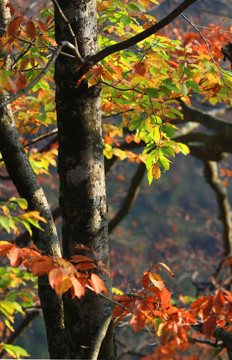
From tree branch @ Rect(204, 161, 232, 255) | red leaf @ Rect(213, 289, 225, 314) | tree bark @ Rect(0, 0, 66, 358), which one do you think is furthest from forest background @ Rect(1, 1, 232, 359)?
red leaf @ Rect(213, 289, 225, 314)

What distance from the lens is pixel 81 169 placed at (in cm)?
193

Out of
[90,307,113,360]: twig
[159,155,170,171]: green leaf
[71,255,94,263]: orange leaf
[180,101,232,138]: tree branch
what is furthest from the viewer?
[180,101,232,138]: tree branch

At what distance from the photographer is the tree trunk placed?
1.87m

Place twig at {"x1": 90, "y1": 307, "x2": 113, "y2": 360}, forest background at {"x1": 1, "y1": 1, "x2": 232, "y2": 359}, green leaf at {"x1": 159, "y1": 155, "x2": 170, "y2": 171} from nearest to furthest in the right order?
twig at {"x1": 90, "y1": 307, "x2": 113, "y2": 360} → green leaf at {"x1": 159, "y1": 155, "x2": 170, "y2": 171} → forest background at {"x1": 1, "y1": 1, "x2": 232, "y2": 359}

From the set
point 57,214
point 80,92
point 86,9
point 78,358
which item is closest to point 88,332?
point 78,358

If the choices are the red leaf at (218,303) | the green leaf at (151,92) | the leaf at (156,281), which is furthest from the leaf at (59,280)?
the green leaf at (151,92)

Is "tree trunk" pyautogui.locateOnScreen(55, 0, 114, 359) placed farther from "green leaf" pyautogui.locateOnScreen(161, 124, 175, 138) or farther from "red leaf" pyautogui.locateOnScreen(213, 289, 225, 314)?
"red leaf" pyautogui.locateOnScreen(213, 289, 225, 314)

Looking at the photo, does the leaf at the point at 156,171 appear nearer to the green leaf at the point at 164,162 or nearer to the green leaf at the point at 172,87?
the green leaf at the point at 164,162

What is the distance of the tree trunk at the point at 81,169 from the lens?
1.87 meters

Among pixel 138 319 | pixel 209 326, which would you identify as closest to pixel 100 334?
pixel 138 319

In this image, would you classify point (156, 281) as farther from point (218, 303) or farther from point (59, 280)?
point (59, 280)

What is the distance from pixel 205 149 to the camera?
5195mm

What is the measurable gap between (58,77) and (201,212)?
16.0 m

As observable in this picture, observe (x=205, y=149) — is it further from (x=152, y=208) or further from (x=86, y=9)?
(x=152, y=208)
